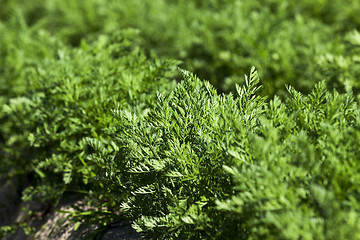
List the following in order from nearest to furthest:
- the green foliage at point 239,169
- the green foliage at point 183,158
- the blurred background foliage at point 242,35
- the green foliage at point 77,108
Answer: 1. the green foliage at point 239,169
2. the green foliage at point 183,158
3. the green foliage at point 77,108
4. the blurred background foliage at point 242,35

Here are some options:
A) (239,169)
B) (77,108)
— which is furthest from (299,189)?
(77,108)

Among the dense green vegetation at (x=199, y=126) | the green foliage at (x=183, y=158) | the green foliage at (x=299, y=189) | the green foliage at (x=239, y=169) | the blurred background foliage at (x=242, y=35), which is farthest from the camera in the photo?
the blurred background foliage at (x=242, y=35)

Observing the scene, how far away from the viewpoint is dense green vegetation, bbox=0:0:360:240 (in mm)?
1722

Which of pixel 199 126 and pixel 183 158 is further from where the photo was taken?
pixel 199 126

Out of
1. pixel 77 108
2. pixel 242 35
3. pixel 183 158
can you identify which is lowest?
pixel 183 158

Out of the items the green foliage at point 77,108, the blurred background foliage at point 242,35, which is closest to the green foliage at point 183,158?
the green foliage at point 77,108

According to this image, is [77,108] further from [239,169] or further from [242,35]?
[242,35]

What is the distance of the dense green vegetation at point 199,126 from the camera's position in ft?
5.65

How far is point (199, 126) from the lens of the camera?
227cm

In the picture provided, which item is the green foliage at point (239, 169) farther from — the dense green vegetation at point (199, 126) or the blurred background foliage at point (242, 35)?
the blurred background foliage at point (242, 35)

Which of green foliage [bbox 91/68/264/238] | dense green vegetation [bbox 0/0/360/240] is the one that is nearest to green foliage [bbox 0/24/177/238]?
dense green vegetation [bbox 0/0/360/240]

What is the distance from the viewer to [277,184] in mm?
1662

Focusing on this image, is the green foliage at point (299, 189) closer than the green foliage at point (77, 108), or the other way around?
the green foliage at point (299, 189)

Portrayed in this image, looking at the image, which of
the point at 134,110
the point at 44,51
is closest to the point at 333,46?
the point at 134,110
